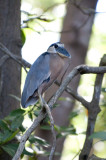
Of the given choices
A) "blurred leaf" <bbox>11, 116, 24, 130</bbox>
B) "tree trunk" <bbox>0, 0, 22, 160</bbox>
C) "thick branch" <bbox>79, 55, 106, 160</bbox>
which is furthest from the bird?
"tree trunk" <bbox>0, 0, 22, 160</bbox>

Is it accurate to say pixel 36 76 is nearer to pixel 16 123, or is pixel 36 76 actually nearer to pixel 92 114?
pixel 16 123

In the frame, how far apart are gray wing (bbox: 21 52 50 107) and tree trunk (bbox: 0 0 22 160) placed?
595 mm

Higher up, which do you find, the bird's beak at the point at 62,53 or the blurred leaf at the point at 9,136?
the bird's beak at the point at 62,53

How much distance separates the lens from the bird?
2070mm

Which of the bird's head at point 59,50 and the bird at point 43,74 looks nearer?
the bird at point 43,74

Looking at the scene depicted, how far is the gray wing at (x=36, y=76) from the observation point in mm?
2055

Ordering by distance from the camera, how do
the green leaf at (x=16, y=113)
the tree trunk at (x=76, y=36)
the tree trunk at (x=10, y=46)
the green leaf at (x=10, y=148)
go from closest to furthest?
1. the green leaf at (x=10, y=148)
2. the green leaf at (x=16, y=113)
3. the tree trunk at (x=10, y=46)
4. the tree trunk at (x=76, y=36)

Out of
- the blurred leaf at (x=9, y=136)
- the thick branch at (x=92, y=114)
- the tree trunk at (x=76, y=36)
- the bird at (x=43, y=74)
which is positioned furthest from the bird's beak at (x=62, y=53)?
the tree trunk at (x=76, y=36)

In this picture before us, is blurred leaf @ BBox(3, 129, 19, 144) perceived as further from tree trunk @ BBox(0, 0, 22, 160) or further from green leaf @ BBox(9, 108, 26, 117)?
tree trunk @ BBox(0, 0, 22, 160)

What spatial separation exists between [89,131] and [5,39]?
1159mm

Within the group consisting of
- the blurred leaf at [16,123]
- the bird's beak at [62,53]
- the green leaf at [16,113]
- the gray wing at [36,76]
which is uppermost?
the bird's beak at [62,53]

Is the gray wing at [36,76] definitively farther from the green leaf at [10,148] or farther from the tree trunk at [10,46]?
the tree trunk at [10,46]

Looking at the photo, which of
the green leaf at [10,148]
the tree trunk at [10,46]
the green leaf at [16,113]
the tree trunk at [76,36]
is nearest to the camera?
the green leaf at [10,148]

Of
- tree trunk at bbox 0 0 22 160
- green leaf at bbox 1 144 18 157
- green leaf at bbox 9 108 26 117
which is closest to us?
green leaf at bbox 1 144 18 157
